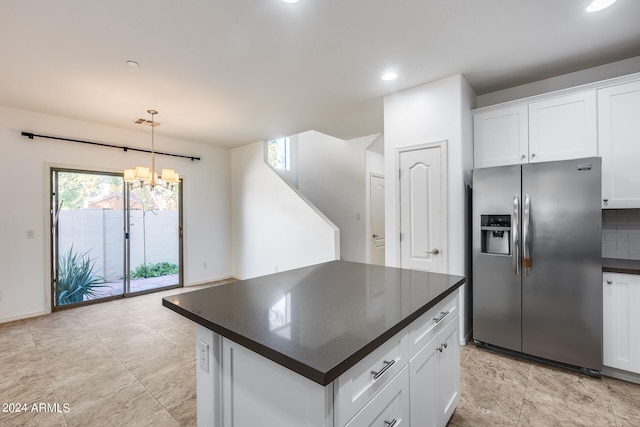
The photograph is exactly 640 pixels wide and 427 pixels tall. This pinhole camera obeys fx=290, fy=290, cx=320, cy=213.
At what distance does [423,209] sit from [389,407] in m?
2.30

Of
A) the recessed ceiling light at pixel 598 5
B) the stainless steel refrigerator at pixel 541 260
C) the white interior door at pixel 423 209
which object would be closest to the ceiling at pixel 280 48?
the recessed ceiling light at pixel 598 5

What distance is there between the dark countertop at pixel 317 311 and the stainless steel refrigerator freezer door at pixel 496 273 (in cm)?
115

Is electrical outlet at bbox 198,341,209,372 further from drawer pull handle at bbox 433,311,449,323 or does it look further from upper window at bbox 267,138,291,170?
upper window at bbox 267,138,291,170

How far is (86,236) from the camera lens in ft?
14.4

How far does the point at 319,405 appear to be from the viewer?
0.85 meters

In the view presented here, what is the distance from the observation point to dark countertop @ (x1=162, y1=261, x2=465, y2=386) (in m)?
0.90

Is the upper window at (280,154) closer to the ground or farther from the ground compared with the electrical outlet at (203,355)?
farther from the ground

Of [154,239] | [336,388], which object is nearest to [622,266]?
[336,388]

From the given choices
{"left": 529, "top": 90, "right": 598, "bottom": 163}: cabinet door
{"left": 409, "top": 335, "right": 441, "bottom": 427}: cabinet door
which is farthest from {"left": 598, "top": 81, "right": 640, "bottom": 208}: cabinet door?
{"left": 409, "top": 335, "right": 441, "bottom": 427}: cabinet door

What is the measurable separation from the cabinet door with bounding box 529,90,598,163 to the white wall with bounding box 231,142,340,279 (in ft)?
8.56

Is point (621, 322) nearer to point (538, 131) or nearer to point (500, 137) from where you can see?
point (538, 131)

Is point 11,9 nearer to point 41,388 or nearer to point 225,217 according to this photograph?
point 41,388

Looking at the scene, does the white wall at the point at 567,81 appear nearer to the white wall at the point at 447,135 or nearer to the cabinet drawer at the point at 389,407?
the white wall at the point at 447,135

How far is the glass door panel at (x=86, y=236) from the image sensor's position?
4.16 metres
